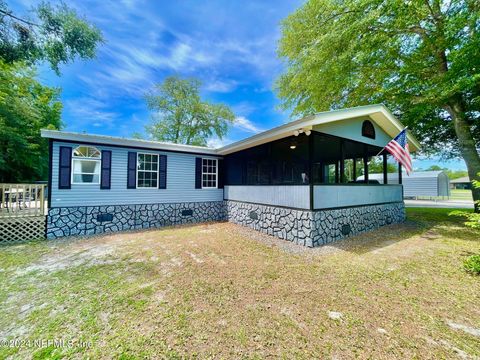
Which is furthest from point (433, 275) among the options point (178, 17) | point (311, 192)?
point (178, 17)

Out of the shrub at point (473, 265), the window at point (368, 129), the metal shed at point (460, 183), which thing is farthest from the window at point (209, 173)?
the metal shed at point (460, 183)

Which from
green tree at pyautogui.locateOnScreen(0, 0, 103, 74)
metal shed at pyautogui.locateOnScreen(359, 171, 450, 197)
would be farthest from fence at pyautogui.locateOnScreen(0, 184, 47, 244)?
metal shed at pyautogui.locateOnScreen(359, 171, 450, 197)

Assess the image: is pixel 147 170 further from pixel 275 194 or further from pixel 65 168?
pixel 275 194

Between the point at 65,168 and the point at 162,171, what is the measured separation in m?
3.08

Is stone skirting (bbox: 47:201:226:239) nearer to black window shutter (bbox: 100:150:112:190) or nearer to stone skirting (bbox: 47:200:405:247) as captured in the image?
stone skirting (bbox: 47:200:405:247)

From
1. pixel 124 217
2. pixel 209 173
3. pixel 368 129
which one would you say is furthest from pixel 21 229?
pixel 368 129

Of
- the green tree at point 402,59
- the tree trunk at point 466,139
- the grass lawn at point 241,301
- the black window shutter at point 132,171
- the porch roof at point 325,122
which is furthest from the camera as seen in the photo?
the tree trunk at point 466,139

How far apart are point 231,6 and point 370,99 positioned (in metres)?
8.05

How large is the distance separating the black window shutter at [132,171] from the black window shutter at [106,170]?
2.02 ft

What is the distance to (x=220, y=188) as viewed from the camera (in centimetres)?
973

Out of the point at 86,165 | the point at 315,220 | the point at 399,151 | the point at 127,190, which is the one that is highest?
the point at 399,151

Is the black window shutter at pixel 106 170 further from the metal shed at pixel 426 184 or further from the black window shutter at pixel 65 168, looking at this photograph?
the metal shed at pixel 426 184

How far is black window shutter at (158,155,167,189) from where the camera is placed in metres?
8.24

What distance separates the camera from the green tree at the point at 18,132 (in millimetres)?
10586
